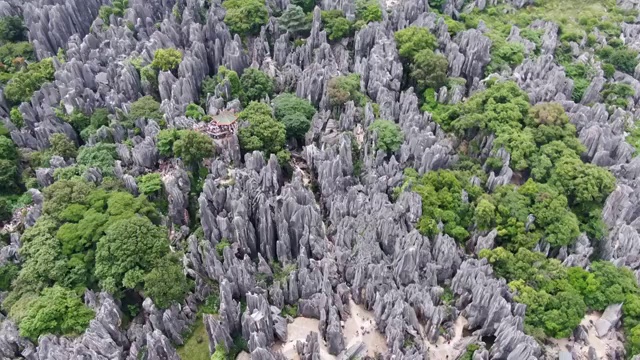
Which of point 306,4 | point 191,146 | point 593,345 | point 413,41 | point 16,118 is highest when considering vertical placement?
point 306,4

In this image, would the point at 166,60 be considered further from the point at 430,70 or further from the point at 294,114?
the point at 430,70

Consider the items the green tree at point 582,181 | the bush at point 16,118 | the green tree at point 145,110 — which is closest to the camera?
the green tree at point 582,181

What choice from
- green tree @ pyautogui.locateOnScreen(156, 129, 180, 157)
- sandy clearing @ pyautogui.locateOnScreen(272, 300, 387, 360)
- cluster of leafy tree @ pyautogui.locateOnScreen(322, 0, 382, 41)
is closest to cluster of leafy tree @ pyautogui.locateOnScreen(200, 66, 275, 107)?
green tree @ pyautogui.locateOnScreen(156, 129, 180, 157)

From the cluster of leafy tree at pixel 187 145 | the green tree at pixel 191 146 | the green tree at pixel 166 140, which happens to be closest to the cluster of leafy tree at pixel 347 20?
the cluster of leafy tree at pixel 187 145

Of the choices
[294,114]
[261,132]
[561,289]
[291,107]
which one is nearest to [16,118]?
[261,132]

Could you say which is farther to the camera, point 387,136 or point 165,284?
point 387,136

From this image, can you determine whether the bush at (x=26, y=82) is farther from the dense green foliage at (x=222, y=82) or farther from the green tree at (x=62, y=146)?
the dense green foliage at (x=222, y=82)
